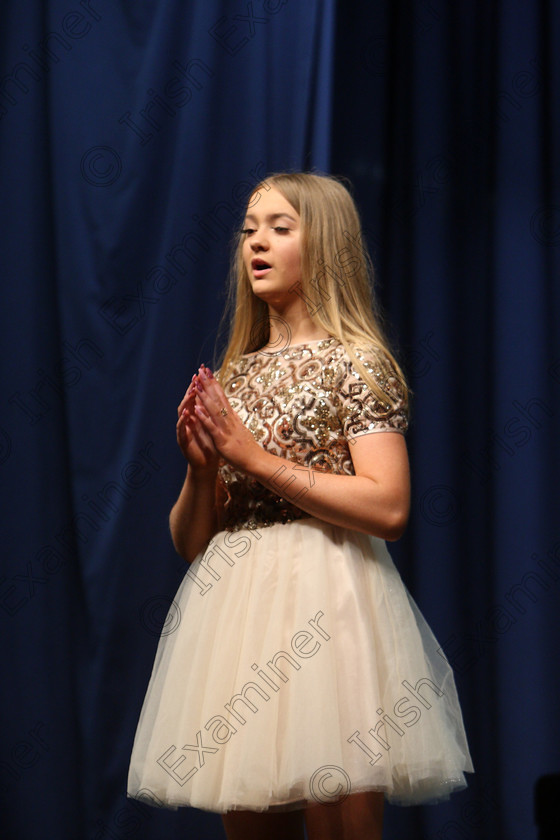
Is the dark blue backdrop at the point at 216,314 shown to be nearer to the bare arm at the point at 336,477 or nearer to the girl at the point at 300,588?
the girl at the point at 300,588

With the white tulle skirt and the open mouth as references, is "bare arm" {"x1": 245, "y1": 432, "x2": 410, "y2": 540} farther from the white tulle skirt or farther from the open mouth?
the open mouth

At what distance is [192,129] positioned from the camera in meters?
2.26

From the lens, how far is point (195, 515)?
1.64 metres

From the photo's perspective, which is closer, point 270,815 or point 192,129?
point 270,815

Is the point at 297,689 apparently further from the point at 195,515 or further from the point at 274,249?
the point at 274,249

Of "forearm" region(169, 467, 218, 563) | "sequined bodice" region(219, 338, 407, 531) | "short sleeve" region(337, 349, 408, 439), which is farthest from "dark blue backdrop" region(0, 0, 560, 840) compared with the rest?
"short sleeve" region(337, 349, 408, 439)

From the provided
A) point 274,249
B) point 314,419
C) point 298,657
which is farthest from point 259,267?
point 298,657

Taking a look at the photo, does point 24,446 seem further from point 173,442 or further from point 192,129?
point 192,129

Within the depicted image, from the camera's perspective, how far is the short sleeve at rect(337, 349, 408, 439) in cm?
155

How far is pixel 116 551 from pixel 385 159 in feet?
3.99

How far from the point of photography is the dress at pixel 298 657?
1.35m

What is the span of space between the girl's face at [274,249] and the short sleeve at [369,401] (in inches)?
7.6

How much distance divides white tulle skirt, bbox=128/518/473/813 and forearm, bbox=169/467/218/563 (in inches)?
3.2

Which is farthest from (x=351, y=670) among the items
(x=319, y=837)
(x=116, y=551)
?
(x=116, y=551)
